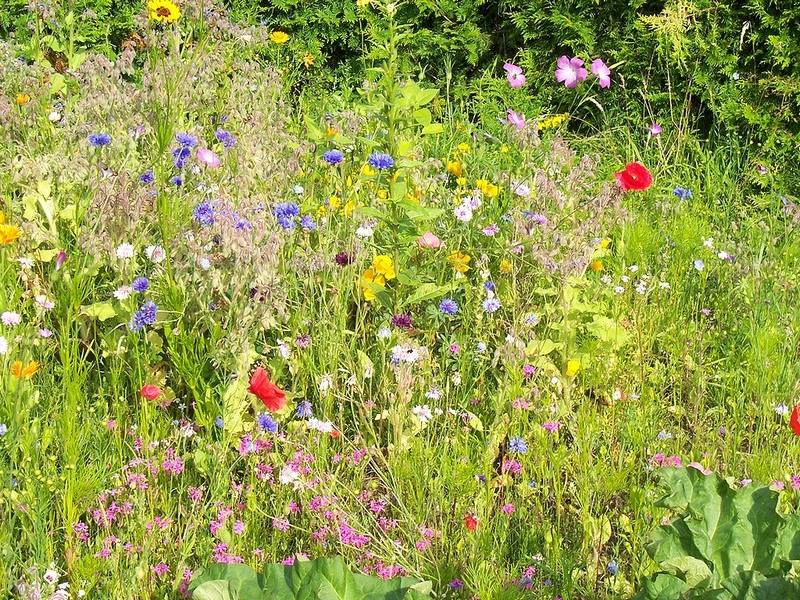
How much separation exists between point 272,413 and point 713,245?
2.03m

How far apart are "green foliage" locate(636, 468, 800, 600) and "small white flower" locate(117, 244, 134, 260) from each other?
5.12ft

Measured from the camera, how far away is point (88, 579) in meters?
1.91

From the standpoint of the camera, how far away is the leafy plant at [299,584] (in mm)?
1613

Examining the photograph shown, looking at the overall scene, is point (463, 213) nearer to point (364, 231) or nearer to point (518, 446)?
point (364, 231)

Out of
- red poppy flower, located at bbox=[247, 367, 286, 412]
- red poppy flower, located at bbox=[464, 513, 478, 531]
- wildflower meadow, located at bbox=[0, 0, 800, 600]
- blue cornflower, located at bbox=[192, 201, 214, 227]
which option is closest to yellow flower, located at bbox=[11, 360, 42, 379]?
wildflower meadow, located at bbox=[0, 0, 800, 600]

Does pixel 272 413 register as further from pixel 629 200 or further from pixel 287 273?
pixel 629 200

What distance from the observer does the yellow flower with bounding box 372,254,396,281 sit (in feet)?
9.05

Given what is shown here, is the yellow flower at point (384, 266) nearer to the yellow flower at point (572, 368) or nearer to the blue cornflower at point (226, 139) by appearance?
the yellow flower at point (572, 368)

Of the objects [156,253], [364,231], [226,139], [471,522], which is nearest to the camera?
[471,522]

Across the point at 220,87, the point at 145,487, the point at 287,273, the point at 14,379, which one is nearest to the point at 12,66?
the point at 220,87

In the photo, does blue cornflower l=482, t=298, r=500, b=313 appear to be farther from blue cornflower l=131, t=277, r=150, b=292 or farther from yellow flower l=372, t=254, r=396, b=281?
blue cornflower l=131, t=277, r=150, b=292

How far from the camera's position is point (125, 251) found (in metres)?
2.53

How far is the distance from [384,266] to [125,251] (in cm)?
77

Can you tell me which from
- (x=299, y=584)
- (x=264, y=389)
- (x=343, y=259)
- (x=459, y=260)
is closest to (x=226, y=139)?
(x=343, y=259)
